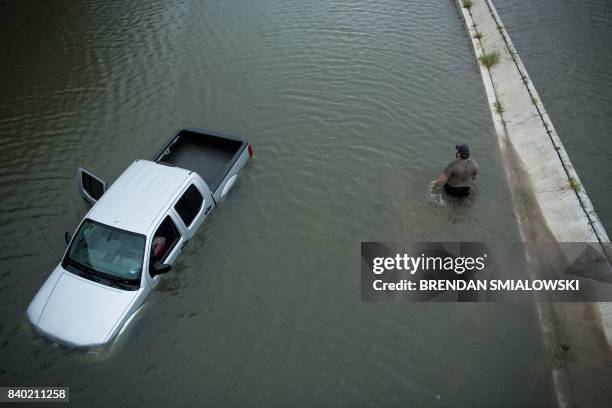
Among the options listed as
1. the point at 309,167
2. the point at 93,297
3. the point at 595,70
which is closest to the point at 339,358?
the point at 93,297

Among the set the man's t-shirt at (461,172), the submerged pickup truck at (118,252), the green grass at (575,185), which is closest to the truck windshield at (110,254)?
the submerged pickup truck at (118,252)

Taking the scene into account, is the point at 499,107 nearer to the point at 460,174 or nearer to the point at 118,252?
the point at 460,174

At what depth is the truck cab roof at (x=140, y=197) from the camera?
6.38 m

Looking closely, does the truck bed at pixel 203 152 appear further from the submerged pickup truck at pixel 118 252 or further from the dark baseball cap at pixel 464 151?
the dark baseball cap at pixel 464 151

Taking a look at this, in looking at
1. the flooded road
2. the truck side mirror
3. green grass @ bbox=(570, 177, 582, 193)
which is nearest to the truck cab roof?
the truck side mirror

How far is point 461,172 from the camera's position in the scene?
7695mm

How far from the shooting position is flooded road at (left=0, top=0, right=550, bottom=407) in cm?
591

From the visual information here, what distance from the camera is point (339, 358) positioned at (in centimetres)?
607

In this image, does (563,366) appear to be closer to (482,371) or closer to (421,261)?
(482,371)

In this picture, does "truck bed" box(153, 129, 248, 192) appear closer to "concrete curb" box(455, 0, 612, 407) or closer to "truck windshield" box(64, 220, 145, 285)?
"truck windshield" box(64, 220, 145, 285)

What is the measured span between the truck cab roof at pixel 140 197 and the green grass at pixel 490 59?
34.9 feet

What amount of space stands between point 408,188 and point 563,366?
14.7 feet

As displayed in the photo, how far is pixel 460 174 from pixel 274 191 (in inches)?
164

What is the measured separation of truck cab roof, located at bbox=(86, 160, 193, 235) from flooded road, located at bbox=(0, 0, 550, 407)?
1.35 m
